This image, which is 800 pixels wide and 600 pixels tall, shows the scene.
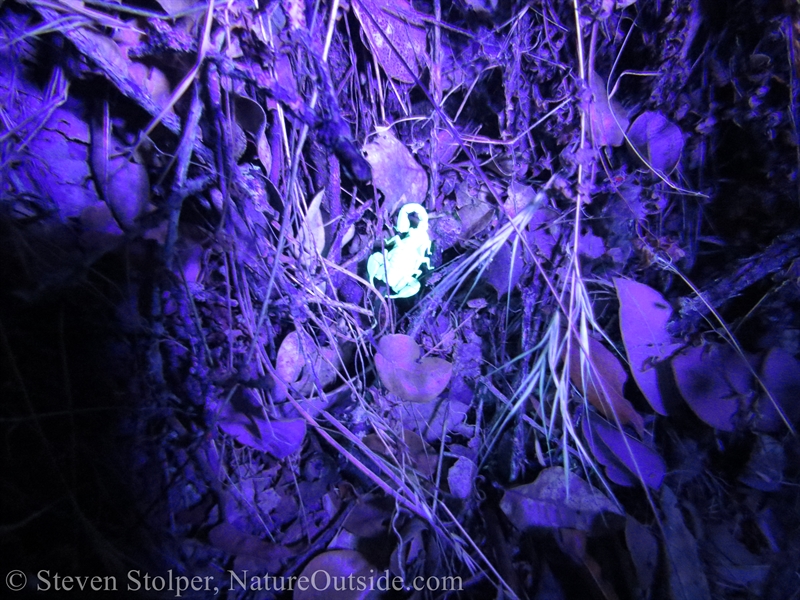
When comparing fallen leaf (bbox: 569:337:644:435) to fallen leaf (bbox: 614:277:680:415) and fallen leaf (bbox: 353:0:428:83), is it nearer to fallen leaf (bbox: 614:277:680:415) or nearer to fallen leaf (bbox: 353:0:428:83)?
fallen leaf (bbox: 614:277:680:415)

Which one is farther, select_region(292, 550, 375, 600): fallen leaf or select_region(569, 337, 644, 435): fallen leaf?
select_region(569, 337, 644, 435): fallen leaf

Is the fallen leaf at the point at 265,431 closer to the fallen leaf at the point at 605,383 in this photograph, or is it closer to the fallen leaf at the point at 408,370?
the fallen leaf at the point at 408,370

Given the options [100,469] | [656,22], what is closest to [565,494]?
[100,469]

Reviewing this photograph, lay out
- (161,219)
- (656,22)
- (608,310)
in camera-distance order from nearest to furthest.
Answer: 1. (161,219)
2. (656,22)
3. (608,310)

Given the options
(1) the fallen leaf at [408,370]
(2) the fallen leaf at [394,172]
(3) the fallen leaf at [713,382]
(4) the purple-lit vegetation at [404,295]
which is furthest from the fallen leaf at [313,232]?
(3) the fallen leaf at [713,382]

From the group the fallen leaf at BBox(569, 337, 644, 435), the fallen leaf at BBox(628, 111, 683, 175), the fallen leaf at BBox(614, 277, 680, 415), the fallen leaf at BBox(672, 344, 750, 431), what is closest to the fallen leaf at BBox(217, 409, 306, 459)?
the fallen leaf at BBox(569, 337, 644, 435)

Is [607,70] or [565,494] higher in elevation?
[607,70]

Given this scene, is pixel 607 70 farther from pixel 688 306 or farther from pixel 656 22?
pixel 688 306
